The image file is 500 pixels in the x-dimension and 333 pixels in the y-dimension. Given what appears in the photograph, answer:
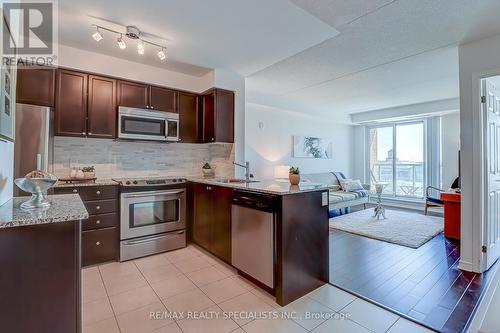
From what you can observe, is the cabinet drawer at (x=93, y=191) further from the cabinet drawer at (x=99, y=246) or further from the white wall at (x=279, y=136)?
the white wall at (x=279, y=136)

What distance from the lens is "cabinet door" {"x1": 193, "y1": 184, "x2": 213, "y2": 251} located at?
305 centimetres

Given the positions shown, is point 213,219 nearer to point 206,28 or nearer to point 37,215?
point 37,215

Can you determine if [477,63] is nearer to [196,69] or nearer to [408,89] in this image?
[408,89]

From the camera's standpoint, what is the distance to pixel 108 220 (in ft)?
9.56

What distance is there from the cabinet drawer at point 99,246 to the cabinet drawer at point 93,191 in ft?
1.30

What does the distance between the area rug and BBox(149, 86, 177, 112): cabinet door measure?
136 inches

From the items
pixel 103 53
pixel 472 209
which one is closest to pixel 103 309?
pixel 103 53

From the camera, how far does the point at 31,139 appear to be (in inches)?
101

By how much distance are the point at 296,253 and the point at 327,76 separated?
3.04 meters

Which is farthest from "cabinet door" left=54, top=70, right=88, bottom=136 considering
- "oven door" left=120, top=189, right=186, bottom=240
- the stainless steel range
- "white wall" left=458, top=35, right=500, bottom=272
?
"white wall" left=458, top=35, right=500, bottom=272

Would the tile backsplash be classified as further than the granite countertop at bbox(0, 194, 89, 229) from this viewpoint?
Yes

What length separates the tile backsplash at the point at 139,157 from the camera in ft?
10.3

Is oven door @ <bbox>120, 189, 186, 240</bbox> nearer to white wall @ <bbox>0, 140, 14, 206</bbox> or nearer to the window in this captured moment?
white wall @ <bbox>0, 140, 14, 206</bbox>

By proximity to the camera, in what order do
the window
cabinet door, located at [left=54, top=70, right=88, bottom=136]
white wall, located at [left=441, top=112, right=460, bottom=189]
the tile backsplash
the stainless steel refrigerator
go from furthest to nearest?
1. the window
2. white wall, located at [left=441, top=112, right=460, bottom=189]
3. the tile backsplash
4. cabinet door, located at [left=54, top=70, right=88, bottom=136]
5. the stainless steel refrigerator
